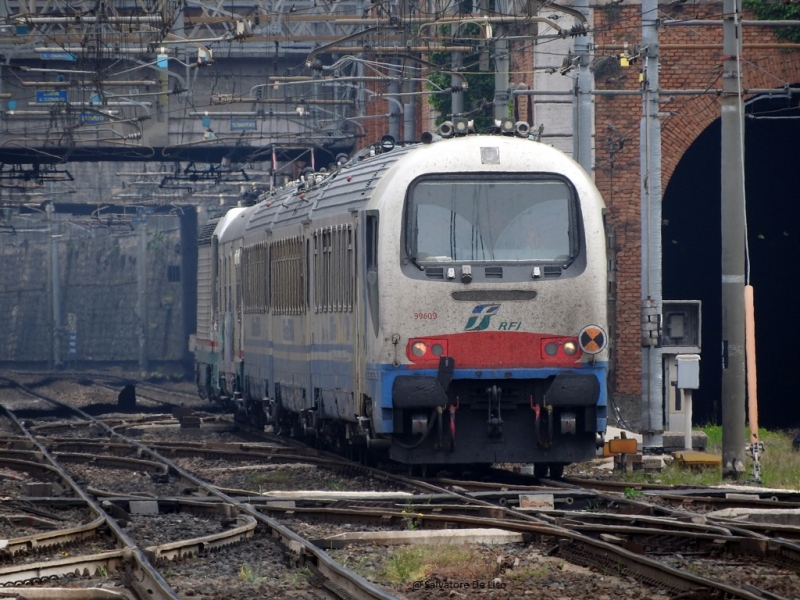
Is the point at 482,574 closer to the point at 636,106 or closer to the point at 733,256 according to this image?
the point at 733,256

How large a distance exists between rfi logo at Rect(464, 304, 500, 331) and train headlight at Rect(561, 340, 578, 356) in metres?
0.74

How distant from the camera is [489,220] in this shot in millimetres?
14438

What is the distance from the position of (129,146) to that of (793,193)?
16.6 m

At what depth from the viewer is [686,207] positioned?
31.2 metres

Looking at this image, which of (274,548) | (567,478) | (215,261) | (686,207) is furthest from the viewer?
(686,207)

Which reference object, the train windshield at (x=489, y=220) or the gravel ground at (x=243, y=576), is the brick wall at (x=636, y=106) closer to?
the train windshield at (x=489, y=220)

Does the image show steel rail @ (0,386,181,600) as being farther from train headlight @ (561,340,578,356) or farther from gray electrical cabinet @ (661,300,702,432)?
gray electrical cabinet @ (661,300,702,432)

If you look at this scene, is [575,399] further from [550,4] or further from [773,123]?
[773,123]

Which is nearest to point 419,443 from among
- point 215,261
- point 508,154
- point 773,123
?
point 508,154

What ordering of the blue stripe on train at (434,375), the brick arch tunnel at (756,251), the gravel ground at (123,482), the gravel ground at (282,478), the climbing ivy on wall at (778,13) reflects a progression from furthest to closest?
the brick arch tunnel at (756,251) < the climbing ivy on wall at (778,13) < the gravel ground at (282,478) < the gravel ground at (123,482) < the blue stripe on train at (434,375)

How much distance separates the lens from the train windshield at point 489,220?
566 inches

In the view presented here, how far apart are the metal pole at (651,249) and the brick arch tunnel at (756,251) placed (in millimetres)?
10868

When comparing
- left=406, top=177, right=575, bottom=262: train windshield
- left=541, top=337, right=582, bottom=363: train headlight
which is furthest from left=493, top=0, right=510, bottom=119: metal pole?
left=541, top=337, right=582, bottom=363: train headlight

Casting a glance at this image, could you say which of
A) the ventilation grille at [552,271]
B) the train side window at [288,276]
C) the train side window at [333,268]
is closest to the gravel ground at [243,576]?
the ventilation grille at [552,271]
